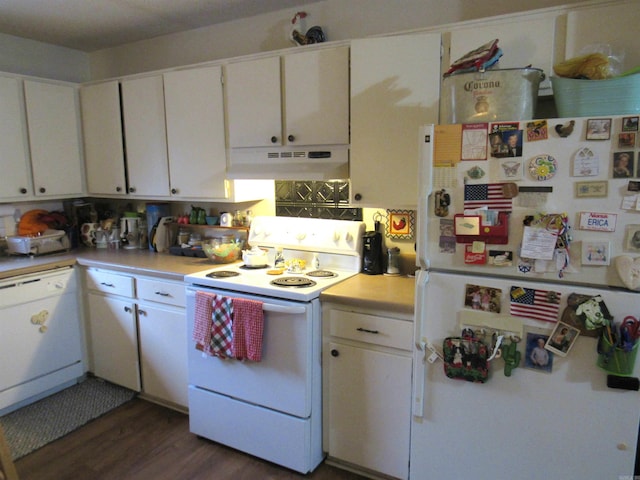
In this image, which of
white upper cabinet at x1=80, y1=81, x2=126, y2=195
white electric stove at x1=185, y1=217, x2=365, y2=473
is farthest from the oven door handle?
A: white upper cabinet at x1=80, y1=81, x2=126, y2=195

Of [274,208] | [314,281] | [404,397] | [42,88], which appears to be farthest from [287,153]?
[42,88]

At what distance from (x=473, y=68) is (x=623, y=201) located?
706 mm

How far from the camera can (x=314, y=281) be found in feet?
7.57

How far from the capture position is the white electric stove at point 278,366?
2.12 metres

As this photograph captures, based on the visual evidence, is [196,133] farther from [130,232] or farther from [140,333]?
[140,333]

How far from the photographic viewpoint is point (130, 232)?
3408mm

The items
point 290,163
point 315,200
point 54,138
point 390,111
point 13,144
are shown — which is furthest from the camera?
point 54,138

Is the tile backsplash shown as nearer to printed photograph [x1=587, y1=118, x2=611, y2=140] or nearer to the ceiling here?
the ceiling

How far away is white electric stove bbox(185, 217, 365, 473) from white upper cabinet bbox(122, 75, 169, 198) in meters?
0.89

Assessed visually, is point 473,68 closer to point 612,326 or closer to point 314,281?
point 612,326

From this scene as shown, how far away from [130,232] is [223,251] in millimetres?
1060

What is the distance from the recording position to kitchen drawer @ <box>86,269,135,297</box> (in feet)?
9.14

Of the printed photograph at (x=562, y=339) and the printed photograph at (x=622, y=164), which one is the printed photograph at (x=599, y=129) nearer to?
the printed photograph at (x=622, y=164)

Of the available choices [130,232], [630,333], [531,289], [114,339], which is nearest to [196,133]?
[130,232]
